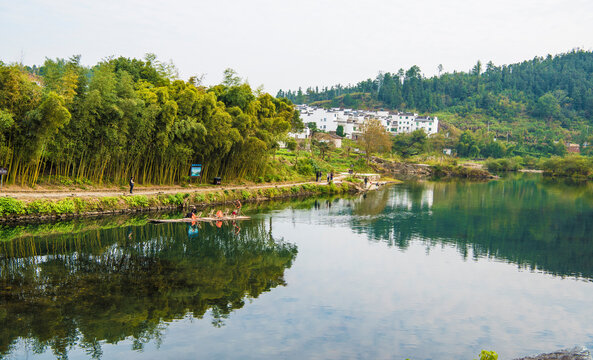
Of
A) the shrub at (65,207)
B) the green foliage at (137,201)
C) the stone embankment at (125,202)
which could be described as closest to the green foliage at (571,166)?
the stone embankment at (125,202)

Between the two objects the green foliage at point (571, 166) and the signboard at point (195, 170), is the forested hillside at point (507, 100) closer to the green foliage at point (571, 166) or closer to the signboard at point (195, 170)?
the green foliage at point (571, 166)

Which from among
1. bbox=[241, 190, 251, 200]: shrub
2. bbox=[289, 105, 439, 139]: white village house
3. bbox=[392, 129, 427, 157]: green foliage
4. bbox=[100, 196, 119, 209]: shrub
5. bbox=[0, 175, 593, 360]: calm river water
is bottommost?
bbox=[0, 175, 593, 360]: calm river water

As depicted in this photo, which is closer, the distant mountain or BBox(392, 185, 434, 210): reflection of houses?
BBox(392, 185, 434, 210): reflection of houses

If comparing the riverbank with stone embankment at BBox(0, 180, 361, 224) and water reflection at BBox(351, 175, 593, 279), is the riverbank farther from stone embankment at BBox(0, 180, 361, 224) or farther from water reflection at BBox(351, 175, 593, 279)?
water reflection at BBox(351, 175, 593, 279)

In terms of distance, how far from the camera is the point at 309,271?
24516 mm

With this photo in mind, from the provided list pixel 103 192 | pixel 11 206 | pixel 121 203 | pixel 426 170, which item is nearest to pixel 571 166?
pixel 426 170

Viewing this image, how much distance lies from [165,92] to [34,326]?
26614 mm

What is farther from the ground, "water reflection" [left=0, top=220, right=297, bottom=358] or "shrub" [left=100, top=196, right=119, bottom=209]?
"shrub" [left=100, top=196, right=119, bottom=209]

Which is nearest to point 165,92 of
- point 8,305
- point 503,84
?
point 8,305

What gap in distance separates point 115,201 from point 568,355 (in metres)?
31.2

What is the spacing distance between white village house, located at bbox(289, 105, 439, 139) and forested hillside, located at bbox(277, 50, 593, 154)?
10207 millimetres

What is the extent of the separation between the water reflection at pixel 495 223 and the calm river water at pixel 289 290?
0.28m

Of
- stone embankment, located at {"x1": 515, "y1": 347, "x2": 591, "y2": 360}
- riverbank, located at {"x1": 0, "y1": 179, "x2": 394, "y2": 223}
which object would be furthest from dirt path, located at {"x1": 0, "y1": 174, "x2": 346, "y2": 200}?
stone embankment, located at {"x1": 515, "y1": 347, "x2": 591, "y2": 360}

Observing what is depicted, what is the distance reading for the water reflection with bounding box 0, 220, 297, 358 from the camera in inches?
612
